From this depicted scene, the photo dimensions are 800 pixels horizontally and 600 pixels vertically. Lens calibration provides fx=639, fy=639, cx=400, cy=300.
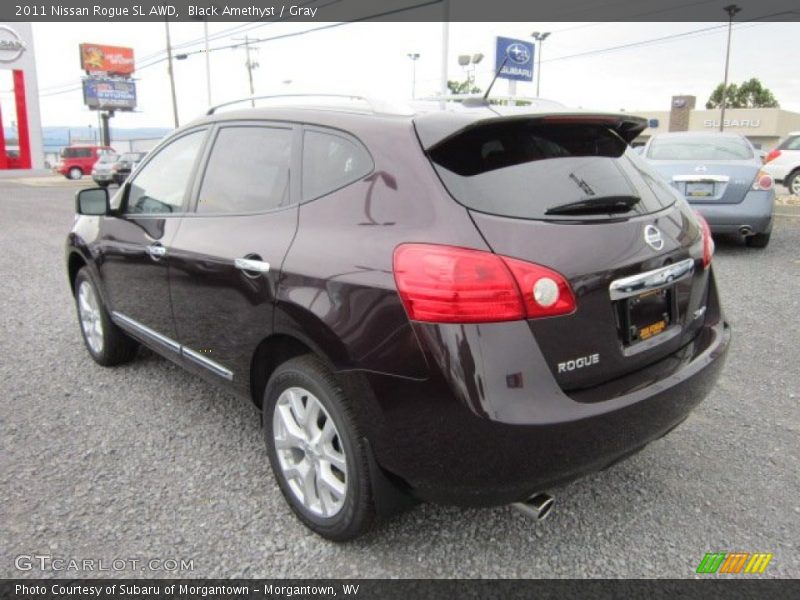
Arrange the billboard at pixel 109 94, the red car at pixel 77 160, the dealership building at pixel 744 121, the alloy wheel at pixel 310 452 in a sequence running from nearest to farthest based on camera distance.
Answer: the alloy wheel at pixel 310 452 → the red car at pixel 77 160 → the billboard at pixel 109 94 → the dealership building at pixel 744 121

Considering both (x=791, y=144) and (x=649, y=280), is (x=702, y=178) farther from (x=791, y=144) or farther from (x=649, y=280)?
(x=791, y=144)

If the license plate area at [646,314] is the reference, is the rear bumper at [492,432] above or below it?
below

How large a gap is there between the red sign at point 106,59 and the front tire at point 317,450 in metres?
69.8

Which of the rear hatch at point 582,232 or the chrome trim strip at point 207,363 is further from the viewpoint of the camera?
the chrome trim strip at point 207,363

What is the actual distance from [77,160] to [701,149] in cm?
3804

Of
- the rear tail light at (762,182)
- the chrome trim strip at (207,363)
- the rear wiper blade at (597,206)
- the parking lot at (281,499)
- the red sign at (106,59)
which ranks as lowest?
the parking lot at (281,499)

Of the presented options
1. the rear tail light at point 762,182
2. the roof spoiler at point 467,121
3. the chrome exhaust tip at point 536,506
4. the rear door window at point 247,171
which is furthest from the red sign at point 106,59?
the chrome exhaust tip at point 536,506

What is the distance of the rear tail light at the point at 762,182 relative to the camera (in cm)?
780

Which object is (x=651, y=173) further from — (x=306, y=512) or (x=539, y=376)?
(x=306, y=512)

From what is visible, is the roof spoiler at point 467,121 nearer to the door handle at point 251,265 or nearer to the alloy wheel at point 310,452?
the door handle at point 251,265

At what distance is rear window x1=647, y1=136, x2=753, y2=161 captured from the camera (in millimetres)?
8539

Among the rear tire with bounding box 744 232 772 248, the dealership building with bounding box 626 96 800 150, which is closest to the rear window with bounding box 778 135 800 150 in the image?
the rear tire with bounding box 744 232 772 248

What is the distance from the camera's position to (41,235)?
1157 cm

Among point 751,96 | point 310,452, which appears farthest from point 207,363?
point 751,96
